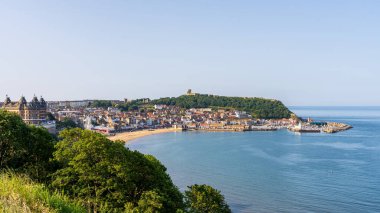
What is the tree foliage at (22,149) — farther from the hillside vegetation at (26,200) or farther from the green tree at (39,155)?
A: the hillside vegetation at (26,200)

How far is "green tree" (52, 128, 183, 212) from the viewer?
10.4 m

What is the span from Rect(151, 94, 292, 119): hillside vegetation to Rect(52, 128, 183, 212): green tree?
320ft

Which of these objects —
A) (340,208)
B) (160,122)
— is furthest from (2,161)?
(160,122)

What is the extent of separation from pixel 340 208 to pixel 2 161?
16954mm

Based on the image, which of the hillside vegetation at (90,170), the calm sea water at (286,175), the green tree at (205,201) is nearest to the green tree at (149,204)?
the hillside vegetation at (90,170)

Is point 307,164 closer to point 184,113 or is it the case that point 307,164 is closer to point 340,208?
point 340,208

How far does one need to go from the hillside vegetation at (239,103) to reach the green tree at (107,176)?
97595mm

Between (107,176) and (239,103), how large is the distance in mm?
117215

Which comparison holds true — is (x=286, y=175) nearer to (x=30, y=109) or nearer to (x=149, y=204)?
(x=149, y=204)

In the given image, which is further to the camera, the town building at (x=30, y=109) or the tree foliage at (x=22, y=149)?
the town building at (x=30, y=109)

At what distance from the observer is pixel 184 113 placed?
372 ft

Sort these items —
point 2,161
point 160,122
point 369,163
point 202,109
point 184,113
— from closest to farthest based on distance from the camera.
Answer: point 2,161, point 369,163, point 160,122, point 184,113, point 202,109

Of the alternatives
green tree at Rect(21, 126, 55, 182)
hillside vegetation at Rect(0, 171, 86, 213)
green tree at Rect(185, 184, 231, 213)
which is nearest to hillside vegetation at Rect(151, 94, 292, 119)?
green tree at Rect(185, 184, 231, 213)

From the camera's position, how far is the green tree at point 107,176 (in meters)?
10.4
